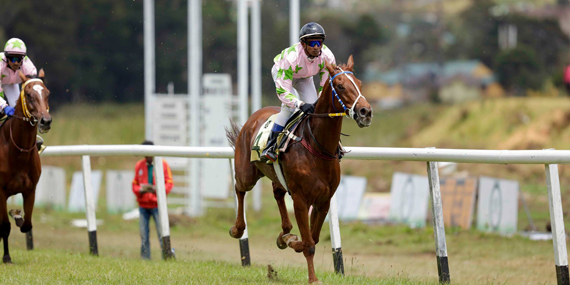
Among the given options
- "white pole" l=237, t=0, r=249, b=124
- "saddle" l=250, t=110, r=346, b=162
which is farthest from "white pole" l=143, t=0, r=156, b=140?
"saddle" l=250, t=110, r=346, b=162

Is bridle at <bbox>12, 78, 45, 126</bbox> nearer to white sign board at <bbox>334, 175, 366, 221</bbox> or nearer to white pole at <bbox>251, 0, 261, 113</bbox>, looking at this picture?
white sign board at <bbox>334, 175, 366, 221</bbox>

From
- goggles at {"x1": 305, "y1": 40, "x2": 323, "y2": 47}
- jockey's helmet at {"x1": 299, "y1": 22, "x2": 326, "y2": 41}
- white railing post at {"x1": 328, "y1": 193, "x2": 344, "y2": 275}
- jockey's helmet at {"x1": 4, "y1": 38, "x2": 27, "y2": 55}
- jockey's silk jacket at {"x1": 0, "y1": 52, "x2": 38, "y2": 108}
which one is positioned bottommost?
white railing post at {"x1": 328, "y1": 193, "x2": 344, "y2": 275}

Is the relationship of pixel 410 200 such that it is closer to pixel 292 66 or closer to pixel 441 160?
pixel 441 160

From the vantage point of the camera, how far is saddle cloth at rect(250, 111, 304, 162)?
626cm

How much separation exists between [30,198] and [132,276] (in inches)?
77.6

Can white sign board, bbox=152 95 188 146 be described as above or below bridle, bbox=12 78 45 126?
above

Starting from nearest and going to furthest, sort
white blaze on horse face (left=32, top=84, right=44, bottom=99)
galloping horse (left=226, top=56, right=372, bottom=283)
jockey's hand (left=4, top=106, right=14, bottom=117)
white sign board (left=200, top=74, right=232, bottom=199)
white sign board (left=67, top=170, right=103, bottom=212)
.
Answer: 1. galloping horse (left=226, top=56, right=372, bottom=283)
2. white blaze on horse face (left=32, top=84, right=44, bottom=99)
3. jockey's hand (left=4, top=106, right=14, bottom=117)
4. white sign board (left=200, top=74, right=232, bottom=199)
5. white sign board (left=67, top=170, right=103, bottom=212)

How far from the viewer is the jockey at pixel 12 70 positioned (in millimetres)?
7707

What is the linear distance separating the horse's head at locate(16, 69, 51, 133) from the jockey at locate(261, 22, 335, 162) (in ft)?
7.22

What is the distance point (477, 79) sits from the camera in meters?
44.6

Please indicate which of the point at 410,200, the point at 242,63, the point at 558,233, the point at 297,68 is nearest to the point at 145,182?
the point at 297,68

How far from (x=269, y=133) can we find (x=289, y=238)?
0.91m

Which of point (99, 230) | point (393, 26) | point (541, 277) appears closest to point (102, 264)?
point (541, 277)

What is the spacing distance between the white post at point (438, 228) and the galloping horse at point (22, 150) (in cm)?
376
